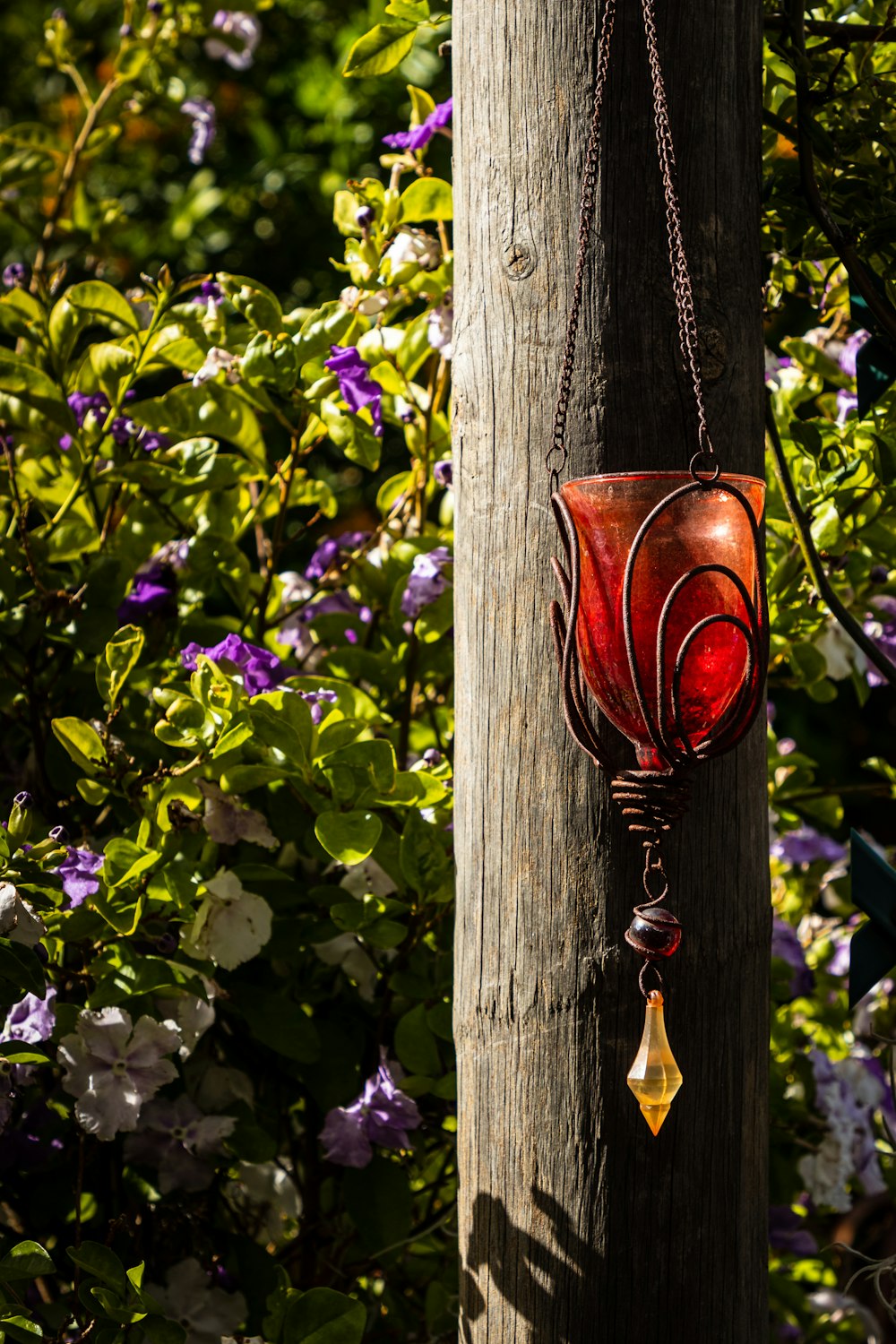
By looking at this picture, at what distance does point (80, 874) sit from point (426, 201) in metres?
0.81

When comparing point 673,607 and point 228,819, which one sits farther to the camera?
point 228,819

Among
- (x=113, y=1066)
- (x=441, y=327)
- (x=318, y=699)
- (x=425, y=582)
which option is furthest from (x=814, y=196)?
(x=113, y=1066)

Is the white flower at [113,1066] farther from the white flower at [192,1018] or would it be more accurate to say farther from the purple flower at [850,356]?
the purple flower at [850,356]

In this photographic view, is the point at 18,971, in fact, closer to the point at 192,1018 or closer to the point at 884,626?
the point at 192,1018

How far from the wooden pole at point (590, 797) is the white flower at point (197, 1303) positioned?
1.00 feet

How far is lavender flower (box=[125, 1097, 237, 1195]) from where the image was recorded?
120 centimetres

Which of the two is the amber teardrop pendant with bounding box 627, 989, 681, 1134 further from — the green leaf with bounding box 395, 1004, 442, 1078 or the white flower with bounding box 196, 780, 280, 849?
Result: the white flower with bounding box 196, 780, 280, 849

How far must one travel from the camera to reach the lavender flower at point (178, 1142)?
1195 mm

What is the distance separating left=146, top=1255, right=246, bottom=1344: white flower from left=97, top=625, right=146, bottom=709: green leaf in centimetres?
58

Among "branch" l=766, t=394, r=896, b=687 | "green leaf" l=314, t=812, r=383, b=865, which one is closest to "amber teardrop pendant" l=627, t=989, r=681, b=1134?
"green leaf" l=314, t=812, r=383, b=865

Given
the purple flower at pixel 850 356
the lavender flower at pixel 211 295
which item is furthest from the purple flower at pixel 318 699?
the purple flower at pixel 850 356

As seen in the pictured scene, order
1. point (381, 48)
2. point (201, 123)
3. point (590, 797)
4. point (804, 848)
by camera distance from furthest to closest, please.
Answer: point (201, 123), point (804, 848), point (381, 48), point (590, 797)

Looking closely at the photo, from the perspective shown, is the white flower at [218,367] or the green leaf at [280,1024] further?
the white flower at [218,367]

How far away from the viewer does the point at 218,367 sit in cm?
132
